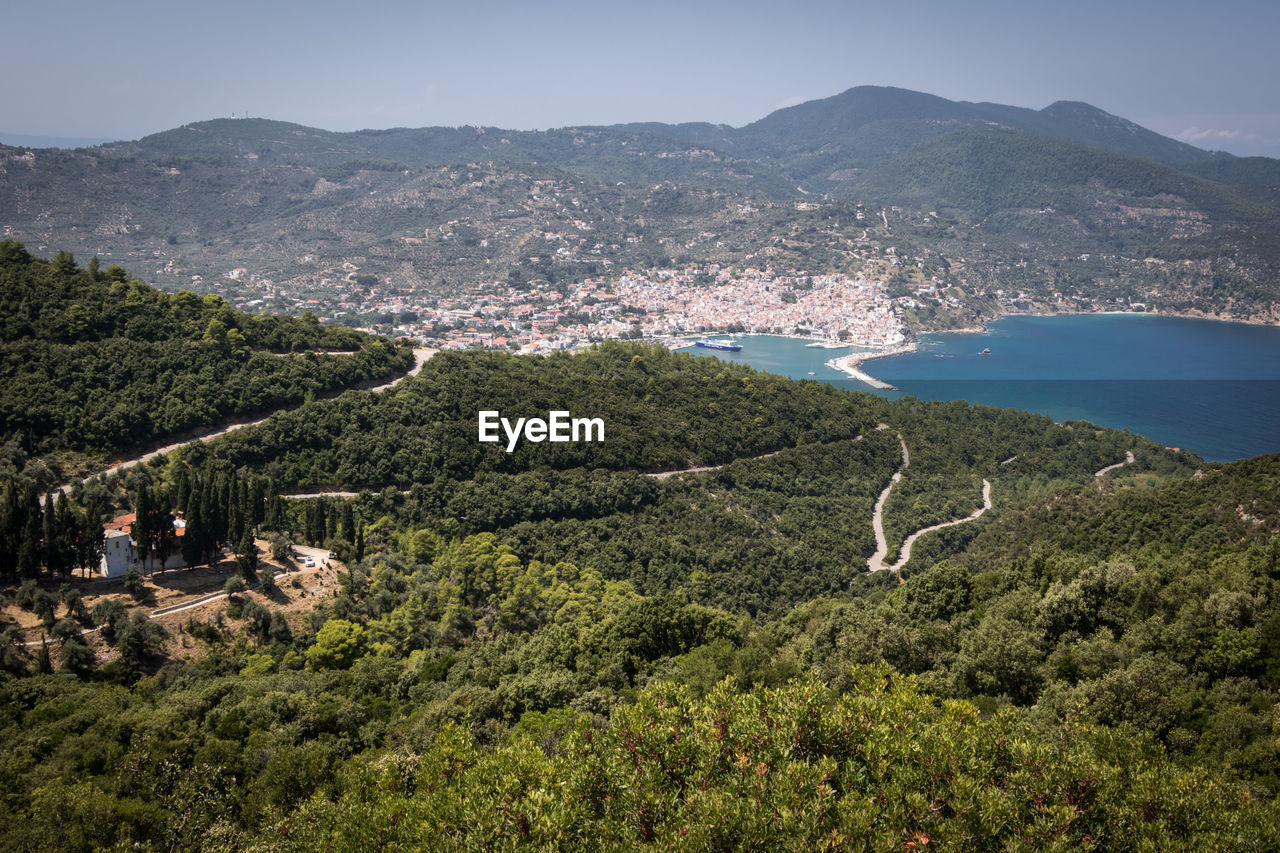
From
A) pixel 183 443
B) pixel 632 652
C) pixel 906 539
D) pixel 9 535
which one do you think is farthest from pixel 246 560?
pixel 906 539

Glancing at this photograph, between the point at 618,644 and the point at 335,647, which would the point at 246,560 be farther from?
the point at 618,644

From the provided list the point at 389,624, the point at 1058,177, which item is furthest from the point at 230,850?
the point at 1058,177

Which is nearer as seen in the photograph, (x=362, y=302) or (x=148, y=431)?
(x=148, y=431)

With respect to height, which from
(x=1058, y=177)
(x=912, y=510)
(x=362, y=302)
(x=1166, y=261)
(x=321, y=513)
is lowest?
(x=912, y=510)

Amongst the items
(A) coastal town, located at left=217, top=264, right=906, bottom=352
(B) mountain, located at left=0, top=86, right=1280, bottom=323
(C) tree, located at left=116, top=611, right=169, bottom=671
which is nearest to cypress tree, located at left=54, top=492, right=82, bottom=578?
(C) tree, located at left=116, top=611, right=169, bottom=671

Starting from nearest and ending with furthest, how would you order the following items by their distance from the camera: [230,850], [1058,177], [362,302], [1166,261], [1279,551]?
1. [230,850]
2. [1279,551]
3. [362,302]
4. [1166,261]
5. [1058,177]

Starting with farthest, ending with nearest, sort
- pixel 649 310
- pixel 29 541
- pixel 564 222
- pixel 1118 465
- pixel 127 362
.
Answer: pixel 564 222 < pixel 649 310 < pixel 1118 465 < pixel 127 362 < pixel 29 541

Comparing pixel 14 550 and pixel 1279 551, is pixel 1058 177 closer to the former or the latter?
pixel 1279 551

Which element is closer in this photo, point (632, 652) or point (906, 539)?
point (632, 652)
